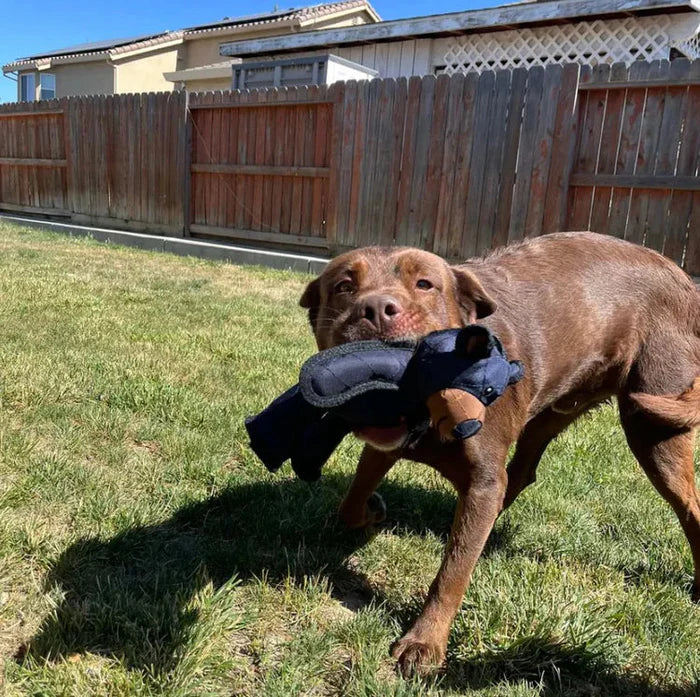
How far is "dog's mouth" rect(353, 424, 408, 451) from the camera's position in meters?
2.07

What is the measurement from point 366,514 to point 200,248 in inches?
336

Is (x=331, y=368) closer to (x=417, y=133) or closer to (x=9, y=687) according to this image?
(x=9, y=687)

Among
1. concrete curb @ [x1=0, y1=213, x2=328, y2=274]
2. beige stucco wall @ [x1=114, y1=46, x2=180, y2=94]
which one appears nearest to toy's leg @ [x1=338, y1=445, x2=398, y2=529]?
concrete curb @ [x1=0, y1=213, x2=328, y2=274]

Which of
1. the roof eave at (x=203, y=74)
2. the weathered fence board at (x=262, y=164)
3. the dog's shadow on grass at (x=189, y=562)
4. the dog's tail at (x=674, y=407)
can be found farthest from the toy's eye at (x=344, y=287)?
the roof eave at (x=203, y=74)

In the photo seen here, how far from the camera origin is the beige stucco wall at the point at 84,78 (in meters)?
27.4

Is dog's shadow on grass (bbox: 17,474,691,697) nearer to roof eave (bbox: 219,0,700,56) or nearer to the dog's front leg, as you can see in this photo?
the dog's front leg

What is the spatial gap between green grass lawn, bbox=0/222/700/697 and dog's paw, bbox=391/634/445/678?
0.04 metres

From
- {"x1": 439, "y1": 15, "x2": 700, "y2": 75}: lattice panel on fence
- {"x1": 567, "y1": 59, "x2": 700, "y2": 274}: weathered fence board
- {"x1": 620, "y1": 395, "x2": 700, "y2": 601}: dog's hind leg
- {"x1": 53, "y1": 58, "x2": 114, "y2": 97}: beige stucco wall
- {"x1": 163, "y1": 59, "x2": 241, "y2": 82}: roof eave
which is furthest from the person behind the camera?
{"x1": 53, "y1": 58, "x2": 114, "y2": 97}: beige stucco wall

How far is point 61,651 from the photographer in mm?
1990

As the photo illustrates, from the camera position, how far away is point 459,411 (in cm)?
185

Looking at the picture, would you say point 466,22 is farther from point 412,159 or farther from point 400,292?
point 400,292

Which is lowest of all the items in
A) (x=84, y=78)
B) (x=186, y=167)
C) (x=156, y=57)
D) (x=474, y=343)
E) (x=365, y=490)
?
(x=365, y=490)

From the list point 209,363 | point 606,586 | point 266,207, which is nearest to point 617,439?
point 606,586

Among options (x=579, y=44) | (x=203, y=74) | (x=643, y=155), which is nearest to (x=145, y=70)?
(x=203, y=74)
